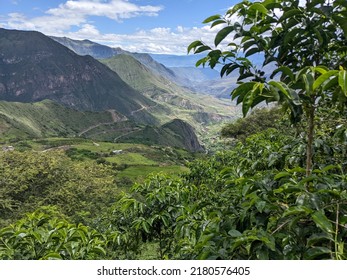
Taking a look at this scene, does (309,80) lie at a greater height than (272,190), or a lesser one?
greater

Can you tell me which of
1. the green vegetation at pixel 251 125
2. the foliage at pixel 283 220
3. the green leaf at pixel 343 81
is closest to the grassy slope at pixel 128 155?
the green vegetation at pixel 251 125

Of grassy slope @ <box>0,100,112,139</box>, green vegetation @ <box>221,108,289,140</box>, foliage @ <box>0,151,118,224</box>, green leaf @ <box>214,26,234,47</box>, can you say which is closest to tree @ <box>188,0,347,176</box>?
green leaf @ <box>214,26,234,47</box>

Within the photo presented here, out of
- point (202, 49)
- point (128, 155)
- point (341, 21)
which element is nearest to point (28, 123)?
point (128, 155)

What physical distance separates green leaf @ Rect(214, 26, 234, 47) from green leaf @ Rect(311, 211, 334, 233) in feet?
6.37

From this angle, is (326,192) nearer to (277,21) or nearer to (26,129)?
(277,21)

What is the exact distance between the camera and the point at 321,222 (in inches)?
99.3

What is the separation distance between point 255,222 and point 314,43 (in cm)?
213

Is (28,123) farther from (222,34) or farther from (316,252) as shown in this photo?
(316,252)

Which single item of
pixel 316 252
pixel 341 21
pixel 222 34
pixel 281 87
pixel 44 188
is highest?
pixel 341 21

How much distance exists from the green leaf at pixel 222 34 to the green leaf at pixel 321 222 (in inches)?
76.4

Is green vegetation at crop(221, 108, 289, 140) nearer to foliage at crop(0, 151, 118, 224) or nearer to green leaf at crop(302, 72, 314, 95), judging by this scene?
foliage at crop(0, 151, 118, 224)

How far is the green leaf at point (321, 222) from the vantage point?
98.0 inches

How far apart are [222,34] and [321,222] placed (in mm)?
2094

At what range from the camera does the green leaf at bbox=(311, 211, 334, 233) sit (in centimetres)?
249
